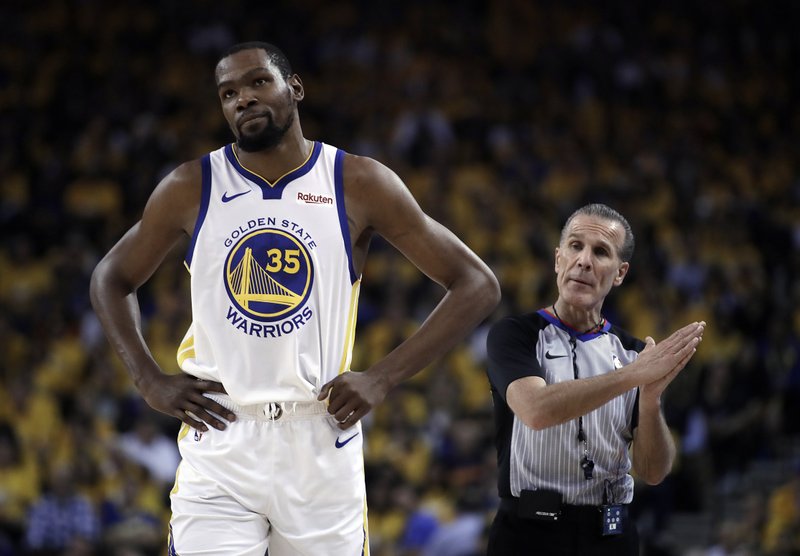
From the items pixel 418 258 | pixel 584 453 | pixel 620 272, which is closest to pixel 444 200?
pixel 620 272

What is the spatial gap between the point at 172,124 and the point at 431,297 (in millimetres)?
4576

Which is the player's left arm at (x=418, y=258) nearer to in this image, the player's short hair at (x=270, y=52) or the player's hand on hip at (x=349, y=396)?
the player's hand on hip at (x=349, y=396)

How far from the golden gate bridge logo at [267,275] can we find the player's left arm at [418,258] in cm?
27

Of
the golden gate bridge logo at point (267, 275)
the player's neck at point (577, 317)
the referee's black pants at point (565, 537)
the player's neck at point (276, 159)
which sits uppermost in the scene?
the player's neck at point (276, 159)

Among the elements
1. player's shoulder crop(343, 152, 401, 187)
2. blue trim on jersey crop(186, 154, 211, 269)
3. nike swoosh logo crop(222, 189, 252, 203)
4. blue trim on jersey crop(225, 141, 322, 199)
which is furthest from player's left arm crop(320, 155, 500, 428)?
blue trim on jersey crop(186, 154, 211, 269)

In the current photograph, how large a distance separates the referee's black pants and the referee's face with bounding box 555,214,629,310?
76 cm

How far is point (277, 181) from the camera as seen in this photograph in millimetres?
4227

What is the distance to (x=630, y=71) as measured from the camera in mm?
15938

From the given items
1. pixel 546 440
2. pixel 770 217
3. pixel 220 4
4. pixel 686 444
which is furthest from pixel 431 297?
pixel 546 440

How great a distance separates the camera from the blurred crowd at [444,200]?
32.7ft

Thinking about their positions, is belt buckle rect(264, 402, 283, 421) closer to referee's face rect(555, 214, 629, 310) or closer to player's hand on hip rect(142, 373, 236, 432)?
player's hand on hip rect(142, 373, 236, 432)

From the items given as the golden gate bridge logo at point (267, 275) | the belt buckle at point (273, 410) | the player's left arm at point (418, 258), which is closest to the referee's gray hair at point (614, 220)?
the player's left arm at point (418, 258)

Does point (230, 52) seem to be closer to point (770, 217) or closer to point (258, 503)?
point (258, 503)

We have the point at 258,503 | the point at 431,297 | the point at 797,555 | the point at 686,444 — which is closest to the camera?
the point at 258,503
